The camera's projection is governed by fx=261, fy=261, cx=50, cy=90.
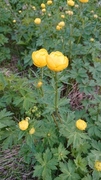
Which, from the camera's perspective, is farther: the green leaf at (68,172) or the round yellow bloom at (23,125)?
the green leaf at (68,172)

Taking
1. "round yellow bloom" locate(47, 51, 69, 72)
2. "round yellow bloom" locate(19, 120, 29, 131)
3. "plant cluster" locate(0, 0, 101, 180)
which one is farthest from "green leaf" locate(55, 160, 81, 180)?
"round yellow bloom" locate(47, 51, 69, 72)

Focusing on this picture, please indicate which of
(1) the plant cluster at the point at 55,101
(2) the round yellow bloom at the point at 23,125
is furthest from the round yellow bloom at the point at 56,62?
(2) the round yellow bloom at the point at 23,125

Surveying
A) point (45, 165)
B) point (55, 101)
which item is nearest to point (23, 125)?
point (55, 101)

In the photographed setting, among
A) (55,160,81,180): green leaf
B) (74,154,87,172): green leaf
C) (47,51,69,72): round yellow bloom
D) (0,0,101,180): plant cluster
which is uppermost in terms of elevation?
(47,51,69,72): round yellow bloom

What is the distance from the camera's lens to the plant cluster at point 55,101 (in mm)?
1505

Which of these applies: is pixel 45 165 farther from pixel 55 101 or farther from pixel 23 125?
pixel 55 101

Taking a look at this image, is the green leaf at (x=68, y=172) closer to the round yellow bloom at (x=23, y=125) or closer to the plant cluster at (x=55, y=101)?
the plant cluster at (x=55, y=101)

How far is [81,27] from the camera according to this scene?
8.21 ft

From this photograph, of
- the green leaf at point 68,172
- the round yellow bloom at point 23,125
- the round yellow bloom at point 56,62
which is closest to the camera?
the round yellow bloom at point 56,62

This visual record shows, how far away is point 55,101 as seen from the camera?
1.44m

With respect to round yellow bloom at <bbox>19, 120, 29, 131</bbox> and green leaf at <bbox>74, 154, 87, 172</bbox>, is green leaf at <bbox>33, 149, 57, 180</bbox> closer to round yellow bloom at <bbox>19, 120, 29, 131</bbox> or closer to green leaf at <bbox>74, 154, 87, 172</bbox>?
green leaf at <bbox>74, 154, 87, 172</bbox>

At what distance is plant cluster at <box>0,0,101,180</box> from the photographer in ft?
4.94

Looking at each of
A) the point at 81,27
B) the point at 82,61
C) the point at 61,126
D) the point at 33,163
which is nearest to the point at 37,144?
the point at 33,163

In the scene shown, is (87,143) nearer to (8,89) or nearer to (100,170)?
(100,170)
